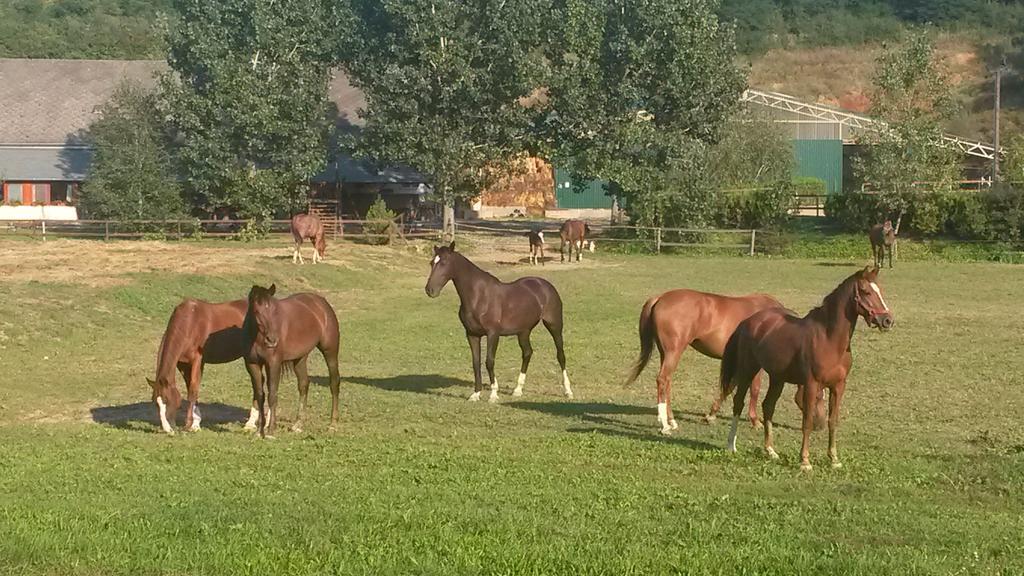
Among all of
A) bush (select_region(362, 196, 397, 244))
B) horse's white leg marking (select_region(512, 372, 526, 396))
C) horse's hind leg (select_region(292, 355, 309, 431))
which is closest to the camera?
horse's hind leg (select_region(292, 355, 309, 431))

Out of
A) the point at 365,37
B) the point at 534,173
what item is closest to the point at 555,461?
the point at 365,37

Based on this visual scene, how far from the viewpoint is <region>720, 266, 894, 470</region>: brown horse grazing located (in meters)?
11.7

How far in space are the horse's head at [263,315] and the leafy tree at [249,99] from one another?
3769 cm

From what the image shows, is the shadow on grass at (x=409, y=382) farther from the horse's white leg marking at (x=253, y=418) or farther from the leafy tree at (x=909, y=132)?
the leafy tree at (x=909, y=132)

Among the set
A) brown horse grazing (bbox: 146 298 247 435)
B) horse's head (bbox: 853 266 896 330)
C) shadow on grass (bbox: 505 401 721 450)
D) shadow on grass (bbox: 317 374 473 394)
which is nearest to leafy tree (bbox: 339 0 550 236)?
shadow on grass (bbox: 317 374 473 394)

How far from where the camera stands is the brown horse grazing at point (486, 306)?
17453 mm

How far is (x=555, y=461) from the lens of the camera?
12.1 m

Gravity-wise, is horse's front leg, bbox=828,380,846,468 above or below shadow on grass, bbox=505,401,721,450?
above

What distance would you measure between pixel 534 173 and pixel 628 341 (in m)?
54.0

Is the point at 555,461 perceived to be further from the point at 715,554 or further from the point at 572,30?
the point at 572,30

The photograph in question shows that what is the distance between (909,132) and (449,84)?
1869cm

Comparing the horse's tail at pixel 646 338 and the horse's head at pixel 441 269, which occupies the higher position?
the horse's head at pixel 441 269

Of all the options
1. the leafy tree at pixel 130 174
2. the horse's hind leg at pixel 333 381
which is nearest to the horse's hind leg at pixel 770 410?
the horse's hind leg at pixel 333 381

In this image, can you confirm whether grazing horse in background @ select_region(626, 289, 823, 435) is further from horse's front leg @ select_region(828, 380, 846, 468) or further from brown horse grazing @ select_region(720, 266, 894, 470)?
horse's front leg @ select_region(828, 380, 846, 468)
